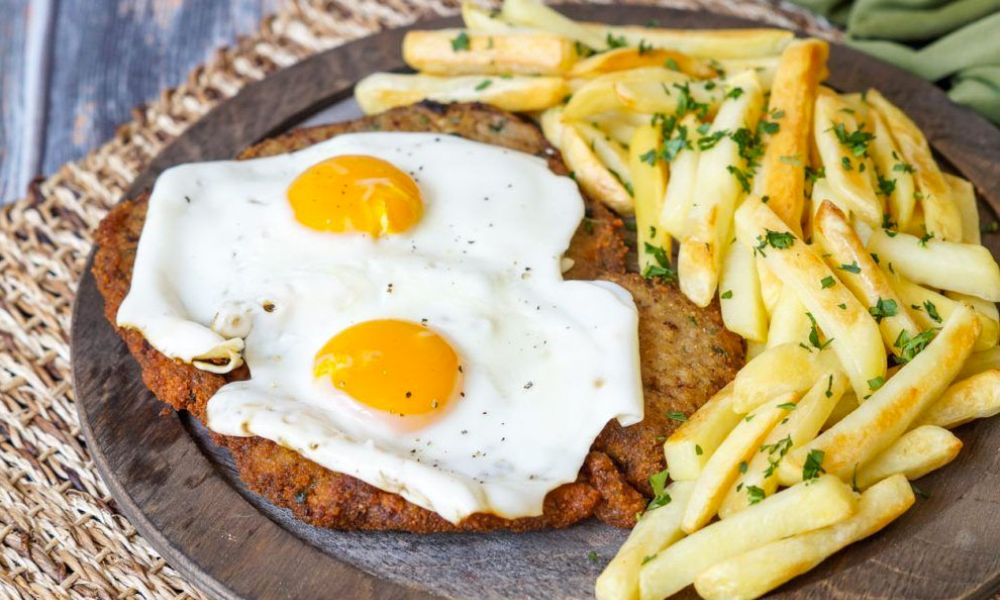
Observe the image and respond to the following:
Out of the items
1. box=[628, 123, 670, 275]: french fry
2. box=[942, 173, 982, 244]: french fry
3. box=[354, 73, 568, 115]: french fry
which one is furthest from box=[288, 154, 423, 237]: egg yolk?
box=[942, 173, 982, 244]: french fry

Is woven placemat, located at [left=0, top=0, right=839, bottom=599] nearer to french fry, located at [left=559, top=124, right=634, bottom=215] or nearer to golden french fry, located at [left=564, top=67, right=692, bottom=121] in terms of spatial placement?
golden french fry, located at [left=564, top=67, right=692, bottom=121]

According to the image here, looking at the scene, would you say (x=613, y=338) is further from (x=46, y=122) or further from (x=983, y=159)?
(x=46, y=122)

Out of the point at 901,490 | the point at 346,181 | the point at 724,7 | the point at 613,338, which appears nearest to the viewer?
the point at 901,490

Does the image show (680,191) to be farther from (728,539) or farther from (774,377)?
(728,539)

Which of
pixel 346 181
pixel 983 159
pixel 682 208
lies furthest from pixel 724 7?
pixel 346 181

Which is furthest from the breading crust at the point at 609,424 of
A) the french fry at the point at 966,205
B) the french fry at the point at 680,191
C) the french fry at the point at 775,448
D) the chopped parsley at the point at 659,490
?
the french fry at the point at 966,205
